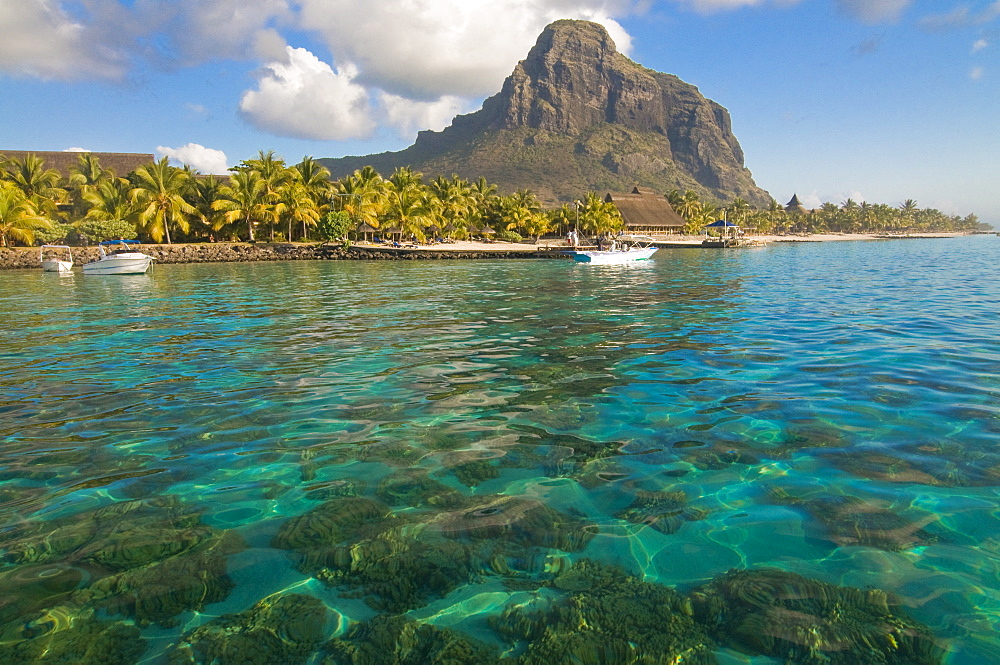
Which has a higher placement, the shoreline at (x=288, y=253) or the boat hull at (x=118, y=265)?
the shoreline at (x=288, y=253)

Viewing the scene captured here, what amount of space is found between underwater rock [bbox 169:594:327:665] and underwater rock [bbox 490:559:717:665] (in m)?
1.06

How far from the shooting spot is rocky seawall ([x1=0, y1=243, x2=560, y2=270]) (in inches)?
1839

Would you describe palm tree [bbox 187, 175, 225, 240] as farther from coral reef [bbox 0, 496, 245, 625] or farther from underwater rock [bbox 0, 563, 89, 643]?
underwater rock [bbox 0, 563, 89, 643]

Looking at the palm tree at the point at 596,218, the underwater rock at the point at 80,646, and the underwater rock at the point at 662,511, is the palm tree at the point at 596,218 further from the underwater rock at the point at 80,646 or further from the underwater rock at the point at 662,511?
the underwater rock at the point at 80,646

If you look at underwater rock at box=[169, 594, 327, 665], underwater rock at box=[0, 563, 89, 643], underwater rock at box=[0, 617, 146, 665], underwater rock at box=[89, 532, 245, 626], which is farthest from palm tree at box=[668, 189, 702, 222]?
underwater rock at box=[0, 617, 146, 665]

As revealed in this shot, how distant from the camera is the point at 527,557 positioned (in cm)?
365

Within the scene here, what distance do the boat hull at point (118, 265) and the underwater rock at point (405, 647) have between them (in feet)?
127

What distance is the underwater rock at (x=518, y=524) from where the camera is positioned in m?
3.87

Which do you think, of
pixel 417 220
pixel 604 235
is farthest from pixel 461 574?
pixel 604 235

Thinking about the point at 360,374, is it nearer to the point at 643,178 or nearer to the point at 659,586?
the point at 659,586

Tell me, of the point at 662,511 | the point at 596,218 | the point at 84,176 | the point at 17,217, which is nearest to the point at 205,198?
the point at 84,176

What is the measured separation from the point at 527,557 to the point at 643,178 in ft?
661

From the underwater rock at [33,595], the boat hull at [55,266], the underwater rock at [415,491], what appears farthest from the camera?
the boat hull at [55,266]

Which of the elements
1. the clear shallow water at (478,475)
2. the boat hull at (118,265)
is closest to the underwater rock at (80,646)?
the clear shallow water at (478,475)
